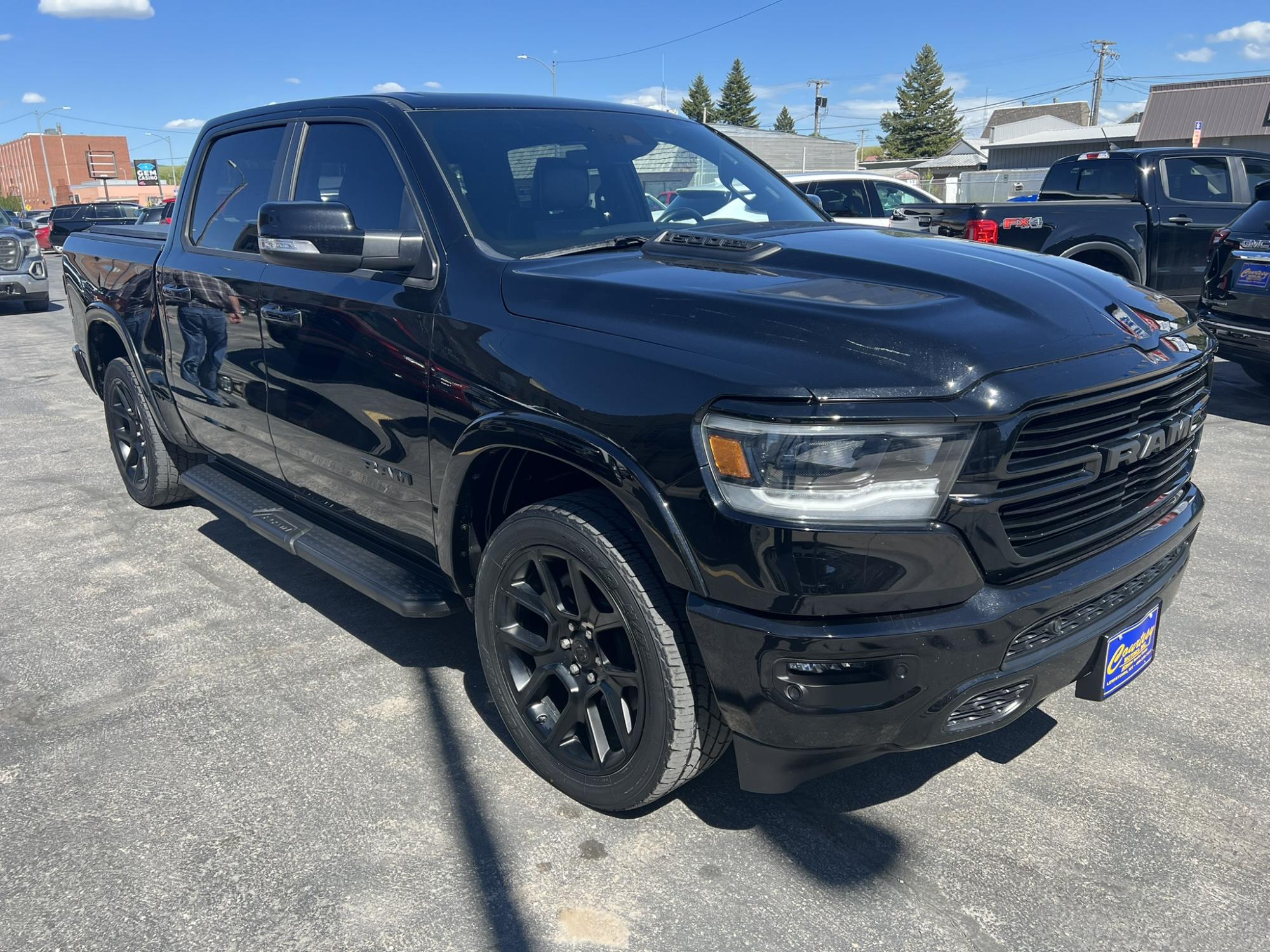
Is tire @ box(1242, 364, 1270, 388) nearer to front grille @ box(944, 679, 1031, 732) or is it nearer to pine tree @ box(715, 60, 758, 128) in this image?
front grille @ box(944, 679, 1031, 732)

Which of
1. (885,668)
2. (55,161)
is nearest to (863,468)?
(885,668)

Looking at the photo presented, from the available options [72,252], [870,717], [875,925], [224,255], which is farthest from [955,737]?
[72,252]

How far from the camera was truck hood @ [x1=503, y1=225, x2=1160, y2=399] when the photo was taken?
2.10m

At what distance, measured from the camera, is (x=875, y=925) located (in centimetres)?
226

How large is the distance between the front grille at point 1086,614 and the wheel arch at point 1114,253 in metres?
7.84

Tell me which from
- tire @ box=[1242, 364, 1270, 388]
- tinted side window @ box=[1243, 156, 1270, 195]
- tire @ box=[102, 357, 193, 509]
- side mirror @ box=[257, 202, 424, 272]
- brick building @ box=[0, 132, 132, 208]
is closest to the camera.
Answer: side mirror @ box=[257, 202, 424, 272]

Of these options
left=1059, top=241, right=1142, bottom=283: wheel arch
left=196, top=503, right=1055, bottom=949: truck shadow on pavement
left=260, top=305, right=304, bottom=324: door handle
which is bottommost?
left=196, top=503, right=1055, bottom=949: truck shadow on pavement

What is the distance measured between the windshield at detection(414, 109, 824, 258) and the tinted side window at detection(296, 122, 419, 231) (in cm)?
19

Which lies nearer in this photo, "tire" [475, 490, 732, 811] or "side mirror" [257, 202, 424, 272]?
"tire" [475, 490, 732, 811]

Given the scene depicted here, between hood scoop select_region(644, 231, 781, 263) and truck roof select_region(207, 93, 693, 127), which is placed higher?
truck roof select_region(207, 93, 693, 127)

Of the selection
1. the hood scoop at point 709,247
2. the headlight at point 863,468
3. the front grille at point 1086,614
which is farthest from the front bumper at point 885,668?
the hood scoop at point 709,247

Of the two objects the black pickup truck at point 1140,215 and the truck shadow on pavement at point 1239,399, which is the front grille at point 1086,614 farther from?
the black pickup truck at point 1140,215

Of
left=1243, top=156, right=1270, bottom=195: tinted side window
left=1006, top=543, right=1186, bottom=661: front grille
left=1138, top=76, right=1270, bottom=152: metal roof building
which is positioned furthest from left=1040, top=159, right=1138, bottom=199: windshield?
left=1138, top=76, right=1270, bottom=152: metal roof building

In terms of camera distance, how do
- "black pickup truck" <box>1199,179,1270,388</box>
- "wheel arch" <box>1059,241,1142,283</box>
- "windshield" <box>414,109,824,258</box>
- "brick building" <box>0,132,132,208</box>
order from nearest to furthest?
1. "windshield" <box>414,109,824,258</box>
2. "black pickup truck" <box>1199,179,1270,388</box>
3. "wheel arch" <box>1059,241,1142,283</box>
4. "brick building" <box>0,132,132,208</box>
